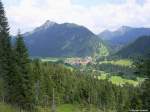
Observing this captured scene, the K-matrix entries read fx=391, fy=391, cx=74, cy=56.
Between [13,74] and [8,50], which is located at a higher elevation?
[8,50]

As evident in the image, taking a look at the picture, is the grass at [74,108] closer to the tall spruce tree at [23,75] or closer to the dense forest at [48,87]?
the dense forest at [48,87]

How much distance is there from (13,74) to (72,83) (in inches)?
3792

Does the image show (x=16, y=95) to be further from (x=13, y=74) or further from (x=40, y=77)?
(x=40, y=77)

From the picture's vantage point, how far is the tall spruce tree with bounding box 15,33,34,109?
3150 inches

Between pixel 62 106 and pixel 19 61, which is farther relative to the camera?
pixel 62 106

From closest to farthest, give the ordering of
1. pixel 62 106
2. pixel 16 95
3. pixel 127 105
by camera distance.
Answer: pixel 16 95, pixel 127 105, pixel 62 106

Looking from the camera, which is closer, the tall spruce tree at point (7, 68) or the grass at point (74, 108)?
the tall spruce tree at point (7, 68)

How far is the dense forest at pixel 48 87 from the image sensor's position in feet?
256

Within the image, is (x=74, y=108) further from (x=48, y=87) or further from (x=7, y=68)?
(x=7, y=68)

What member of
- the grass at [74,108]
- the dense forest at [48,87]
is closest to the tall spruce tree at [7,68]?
the dense forest at [48,87]

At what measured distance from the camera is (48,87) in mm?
141500

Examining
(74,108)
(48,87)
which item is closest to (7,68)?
(48,87)

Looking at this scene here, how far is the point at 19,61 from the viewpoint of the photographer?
80375 millimetres

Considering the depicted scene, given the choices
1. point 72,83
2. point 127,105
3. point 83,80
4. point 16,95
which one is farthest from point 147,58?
point 83,80
